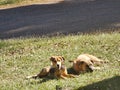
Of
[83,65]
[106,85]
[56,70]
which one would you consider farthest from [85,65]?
[106,85]

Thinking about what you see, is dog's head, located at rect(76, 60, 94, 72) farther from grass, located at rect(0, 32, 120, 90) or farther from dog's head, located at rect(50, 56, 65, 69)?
dog's head, located at rect(50, 56, 65, 69)

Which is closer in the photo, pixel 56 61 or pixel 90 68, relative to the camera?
pixel 56 61

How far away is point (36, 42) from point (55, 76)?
3.74m

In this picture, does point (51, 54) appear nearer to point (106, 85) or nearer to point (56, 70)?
point (56, 70)

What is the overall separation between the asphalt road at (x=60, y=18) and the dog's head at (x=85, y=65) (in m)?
5.03

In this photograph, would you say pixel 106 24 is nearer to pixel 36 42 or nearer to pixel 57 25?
pixel 57 25

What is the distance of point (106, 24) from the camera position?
45.6 ft

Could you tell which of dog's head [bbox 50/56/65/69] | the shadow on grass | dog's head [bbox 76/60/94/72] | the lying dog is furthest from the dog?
the shadow on grass

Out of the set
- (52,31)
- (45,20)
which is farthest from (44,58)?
(45,20)

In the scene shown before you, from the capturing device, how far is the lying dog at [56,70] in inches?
287

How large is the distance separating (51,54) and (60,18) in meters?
6.95

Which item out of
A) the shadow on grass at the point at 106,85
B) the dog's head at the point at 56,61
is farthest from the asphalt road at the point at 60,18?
the shadow on grass at the point at 106,85

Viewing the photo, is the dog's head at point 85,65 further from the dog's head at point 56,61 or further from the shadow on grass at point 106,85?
the shadow on grass at point 106,85

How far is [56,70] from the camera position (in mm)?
7414
